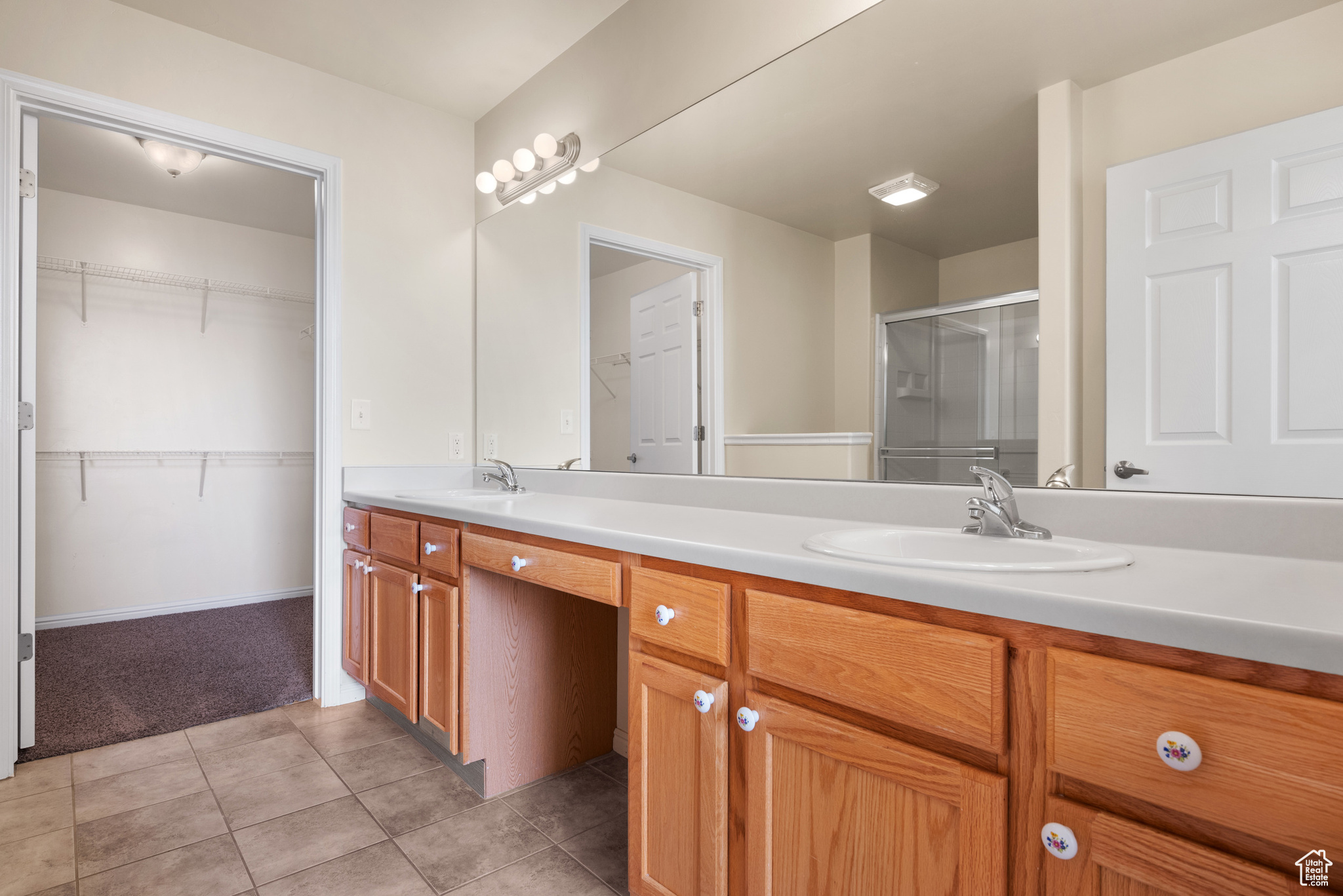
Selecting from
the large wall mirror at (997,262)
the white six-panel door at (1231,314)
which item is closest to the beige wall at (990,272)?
the large wall mirror at (997,262)

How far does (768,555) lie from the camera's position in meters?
0.98

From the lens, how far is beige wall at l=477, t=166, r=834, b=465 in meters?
1.60

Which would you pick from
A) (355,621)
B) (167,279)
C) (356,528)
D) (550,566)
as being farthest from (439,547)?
(167,279)

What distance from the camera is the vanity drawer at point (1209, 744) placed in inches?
21.5

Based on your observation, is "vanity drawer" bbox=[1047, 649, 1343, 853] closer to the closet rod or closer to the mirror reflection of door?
the mirror reflection of door

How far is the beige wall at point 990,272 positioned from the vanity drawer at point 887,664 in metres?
0.74

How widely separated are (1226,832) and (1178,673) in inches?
5.5

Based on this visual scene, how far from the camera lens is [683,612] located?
1.13 m

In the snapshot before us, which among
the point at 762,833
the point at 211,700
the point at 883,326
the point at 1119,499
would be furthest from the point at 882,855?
the point at 211,700

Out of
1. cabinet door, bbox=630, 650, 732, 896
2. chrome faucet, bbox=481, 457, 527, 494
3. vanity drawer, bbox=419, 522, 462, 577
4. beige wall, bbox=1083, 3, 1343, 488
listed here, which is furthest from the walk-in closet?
beige wall, bbox=1083, 3, 1343, 488

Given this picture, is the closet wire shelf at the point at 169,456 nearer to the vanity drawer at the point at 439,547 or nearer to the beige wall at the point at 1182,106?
the vanity drawer at the point at 439,547

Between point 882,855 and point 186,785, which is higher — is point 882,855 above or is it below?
above

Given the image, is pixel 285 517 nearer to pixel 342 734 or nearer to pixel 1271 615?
pixel 342 734

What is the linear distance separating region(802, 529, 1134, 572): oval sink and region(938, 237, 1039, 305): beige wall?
1.51ft
